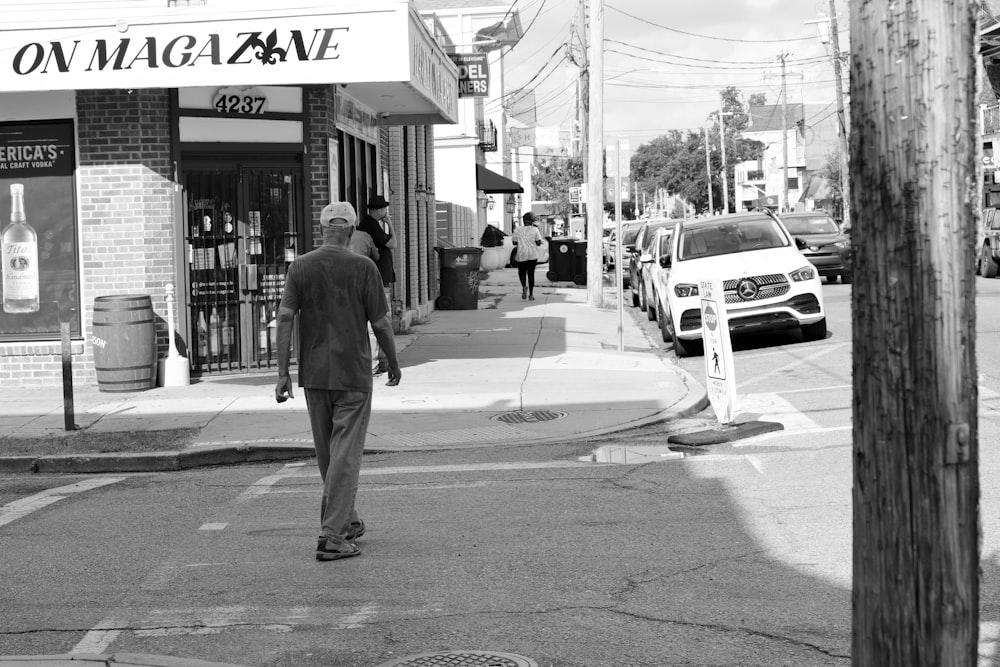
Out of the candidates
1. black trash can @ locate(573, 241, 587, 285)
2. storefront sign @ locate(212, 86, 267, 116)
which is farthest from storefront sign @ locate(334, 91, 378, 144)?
black trash can @ locate(573, 241, 587, 285)

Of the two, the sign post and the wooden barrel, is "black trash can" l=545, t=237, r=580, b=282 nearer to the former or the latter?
the wooden barrel

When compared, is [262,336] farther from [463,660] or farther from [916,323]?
[916,323]

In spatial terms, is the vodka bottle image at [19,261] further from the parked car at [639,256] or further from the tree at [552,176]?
the tree at [552,176]

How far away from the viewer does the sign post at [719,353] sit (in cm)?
1000

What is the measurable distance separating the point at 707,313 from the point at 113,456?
15.6ft

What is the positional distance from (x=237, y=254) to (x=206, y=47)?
258cm

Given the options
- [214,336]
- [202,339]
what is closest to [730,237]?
[214,336]

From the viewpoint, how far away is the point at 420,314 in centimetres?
2095

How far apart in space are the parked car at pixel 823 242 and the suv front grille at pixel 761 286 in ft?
36.2

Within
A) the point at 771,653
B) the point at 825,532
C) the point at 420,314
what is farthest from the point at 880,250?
the point at 420,314

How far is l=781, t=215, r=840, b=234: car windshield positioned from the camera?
29450mm

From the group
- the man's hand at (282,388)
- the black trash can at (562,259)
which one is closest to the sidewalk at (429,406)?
the man's hand at (282,388)

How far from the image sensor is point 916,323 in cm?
287

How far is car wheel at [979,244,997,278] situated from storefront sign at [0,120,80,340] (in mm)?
21782
